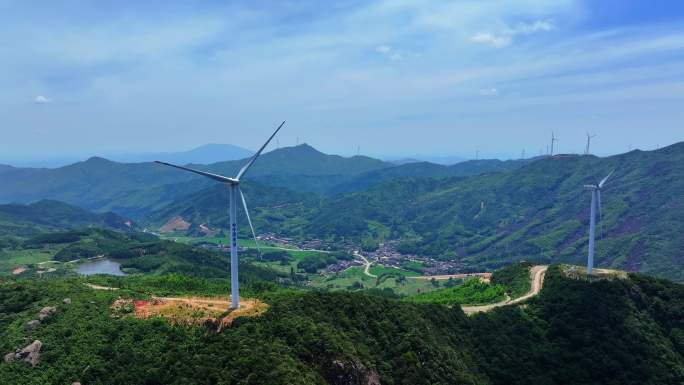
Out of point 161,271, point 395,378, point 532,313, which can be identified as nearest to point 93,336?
point 395,378

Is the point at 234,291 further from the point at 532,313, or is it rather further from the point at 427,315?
the point at 532,313

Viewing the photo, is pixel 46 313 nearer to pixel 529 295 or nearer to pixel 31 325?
pixel 31 325

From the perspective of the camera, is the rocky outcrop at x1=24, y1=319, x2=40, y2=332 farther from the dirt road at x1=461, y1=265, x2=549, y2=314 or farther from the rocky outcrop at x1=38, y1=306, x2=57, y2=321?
the dirt road at x1=461, y1=265, x2=549, y2=314

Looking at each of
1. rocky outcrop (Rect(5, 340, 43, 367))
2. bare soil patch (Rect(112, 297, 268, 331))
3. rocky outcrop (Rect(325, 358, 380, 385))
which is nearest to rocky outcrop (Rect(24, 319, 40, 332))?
rocky outcrop (Rect(5, 340, 43, 367))

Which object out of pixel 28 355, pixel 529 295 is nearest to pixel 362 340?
pixel 28 355

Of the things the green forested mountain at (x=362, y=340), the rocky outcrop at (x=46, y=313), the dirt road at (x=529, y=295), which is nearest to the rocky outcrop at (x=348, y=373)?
the green forested mountain at (x=362, y=340)

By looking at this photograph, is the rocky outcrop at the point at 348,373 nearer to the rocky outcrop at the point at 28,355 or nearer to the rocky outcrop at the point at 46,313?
the rocky outcrop at the point at 28,355
